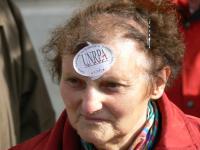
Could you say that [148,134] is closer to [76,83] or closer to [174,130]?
[174,130]

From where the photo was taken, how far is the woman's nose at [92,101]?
222 centimetres

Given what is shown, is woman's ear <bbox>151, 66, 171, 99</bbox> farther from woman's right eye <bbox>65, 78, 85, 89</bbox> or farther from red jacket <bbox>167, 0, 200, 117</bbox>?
red jacket <bbox>167, 0, 200, 117</bbox>

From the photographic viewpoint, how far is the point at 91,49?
226cm

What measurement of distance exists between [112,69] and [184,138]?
0.40 metres

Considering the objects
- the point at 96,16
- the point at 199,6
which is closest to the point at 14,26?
the point at 199,6

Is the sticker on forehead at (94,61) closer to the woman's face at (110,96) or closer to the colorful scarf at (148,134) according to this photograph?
the woman's face at (110,96)

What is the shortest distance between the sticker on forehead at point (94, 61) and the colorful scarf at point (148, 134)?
0.30 m

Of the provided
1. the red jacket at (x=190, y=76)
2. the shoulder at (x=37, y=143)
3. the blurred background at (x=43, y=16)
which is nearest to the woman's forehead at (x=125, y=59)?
the shoulder at (x=37, y=143)

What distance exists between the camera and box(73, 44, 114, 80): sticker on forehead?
222 centimetres

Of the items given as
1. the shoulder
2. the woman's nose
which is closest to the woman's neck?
the woman's nose

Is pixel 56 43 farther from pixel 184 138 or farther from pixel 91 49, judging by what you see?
pixel 184 138

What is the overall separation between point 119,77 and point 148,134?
28 cm

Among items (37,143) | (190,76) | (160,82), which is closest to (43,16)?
(190,76)

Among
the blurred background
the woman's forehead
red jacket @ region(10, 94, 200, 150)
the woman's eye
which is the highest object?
the woman's forehead
